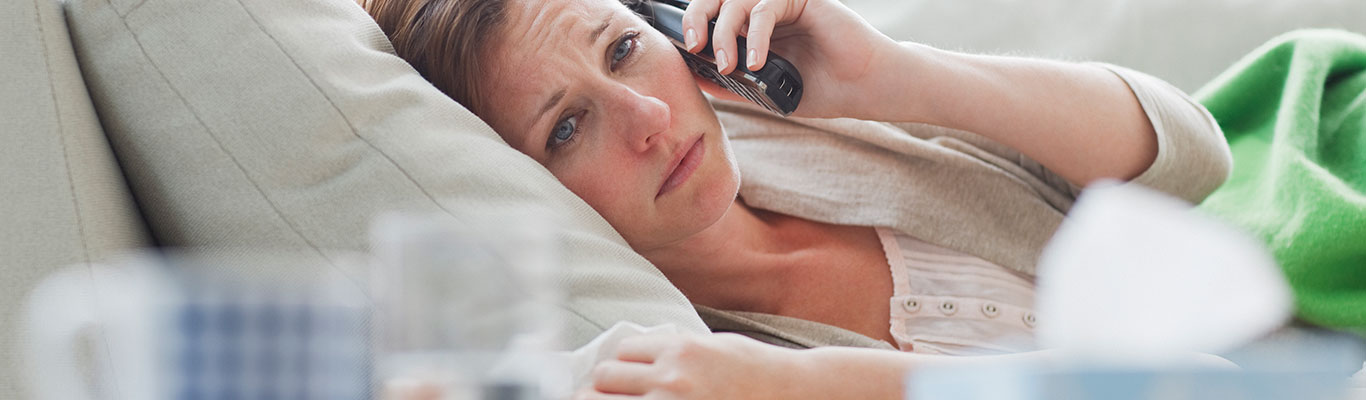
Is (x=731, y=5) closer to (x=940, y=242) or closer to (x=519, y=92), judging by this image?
(x=519, y=92)

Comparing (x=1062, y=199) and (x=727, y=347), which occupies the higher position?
(x=1062, y=199)

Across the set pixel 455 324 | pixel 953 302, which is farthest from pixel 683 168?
pixel 455 324

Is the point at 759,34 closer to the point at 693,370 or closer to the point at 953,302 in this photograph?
the point at 953,302

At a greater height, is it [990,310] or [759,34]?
[759,34]

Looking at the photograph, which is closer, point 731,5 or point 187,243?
point 187,243

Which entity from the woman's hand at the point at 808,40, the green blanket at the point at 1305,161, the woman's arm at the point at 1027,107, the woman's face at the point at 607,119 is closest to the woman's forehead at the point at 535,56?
the woman's face at the point at 607,119

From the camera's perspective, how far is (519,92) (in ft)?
2.98

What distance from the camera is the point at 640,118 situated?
0.88 meters

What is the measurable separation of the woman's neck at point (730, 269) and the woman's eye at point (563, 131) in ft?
0.67

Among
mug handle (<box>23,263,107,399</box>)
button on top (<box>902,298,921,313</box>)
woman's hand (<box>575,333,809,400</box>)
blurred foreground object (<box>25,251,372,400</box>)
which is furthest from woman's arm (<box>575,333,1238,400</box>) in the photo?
button on top (<box>902,298,921,313</box>)

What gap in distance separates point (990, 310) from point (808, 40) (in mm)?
322

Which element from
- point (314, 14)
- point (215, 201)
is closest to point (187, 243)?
point (215, 201)

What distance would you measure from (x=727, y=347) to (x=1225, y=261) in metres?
0.73

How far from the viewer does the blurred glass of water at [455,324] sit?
37cm
